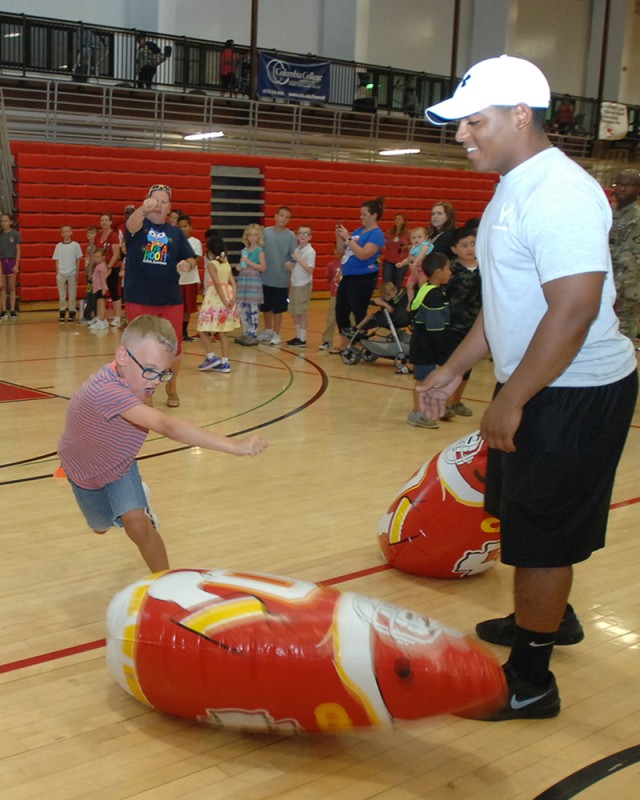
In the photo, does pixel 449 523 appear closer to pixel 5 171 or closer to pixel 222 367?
→ pixel 222 367

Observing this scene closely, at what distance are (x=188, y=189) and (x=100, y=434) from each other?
14424 mm

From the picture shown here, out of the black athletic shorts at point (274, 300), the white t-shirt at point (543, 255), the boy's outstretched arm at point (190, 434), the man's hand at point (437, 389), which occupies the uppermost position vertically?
the white t-shirt at point (543, 255)

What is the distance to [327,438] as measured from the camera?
22.9ft

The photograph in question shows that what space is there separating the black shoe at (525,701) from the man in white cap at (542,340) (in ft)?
0.46

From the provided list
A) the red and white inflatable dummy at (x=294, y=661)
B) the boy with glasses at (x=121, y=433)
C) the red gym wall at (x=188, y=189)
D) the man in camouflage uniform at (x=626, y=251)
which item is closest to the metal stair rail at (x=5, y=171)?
the red gym wall at (x=188, y=189)

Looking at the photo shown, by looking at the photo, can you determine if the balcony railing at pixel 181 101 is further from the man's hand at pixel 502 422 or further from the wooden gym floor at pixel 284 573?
the man's hand at pixel 502 422

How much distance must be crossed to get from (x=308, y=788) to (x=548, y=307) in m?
1.43

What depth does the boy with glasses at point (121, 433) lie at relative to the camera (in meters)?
→ 3.50

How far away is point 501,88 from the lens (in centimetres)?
262

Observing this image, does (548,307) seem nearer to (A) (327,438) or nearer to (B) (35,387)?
(A) (327,438)

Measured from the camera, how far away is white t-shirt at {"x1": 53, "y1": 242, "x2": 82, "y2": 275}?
1422 cm

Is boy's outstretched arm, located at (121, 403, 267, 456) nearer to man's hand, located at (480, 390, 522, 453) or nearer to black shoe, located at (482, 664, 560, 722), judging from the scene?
man's hand, located at (480, 390, 522, 453)

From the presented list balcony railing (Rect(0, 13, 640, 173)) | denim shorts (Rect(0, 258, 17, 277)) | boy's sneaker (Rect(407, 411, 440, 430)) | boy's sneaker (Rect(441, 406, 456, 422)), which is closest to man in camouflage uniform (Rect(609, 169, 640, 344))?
boy's sneaker (Rect(441, 406, 456, 422))

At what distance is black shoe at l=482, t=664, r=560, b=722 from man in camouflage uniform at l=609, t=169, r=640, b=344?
5.42 metres
